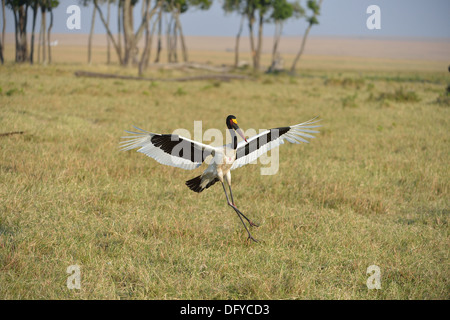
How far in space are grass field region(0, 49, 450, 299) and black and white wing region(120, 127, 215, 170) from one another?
74 cm

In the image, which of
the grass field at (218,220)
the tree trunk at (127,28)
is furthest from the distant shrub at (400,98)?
the tree trunk at (127,28)

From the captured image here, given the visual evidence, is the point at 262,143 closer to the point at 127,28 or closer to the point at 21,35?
the point at 127,28

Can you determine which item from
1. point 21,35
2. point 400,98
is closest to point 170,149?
point 400,98

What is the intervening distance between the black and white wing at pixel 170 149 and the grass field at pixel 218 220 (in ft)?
2.43

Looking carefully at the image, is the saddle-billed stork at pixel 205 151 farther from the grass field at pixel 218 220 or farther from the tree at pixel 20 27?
the tree at pixel 20 27

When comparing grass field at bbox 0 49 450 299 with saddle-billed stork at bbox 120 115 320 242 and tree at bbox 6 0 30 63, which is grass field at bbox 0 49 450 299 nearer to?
saddle-billed stork at bbox 120 115 320 242

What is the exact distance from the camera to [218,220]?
5793 mm

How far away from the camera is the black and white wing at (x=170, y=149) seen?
5148mm

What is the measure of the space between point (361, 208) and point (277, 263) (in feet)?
8.01

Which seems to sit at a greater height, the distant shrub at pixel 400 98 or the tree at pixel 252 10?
the tree at pixel 252 10

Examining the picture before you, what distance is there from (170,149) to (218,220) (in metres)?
1.14

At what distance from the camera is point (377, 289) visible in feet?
13.4
